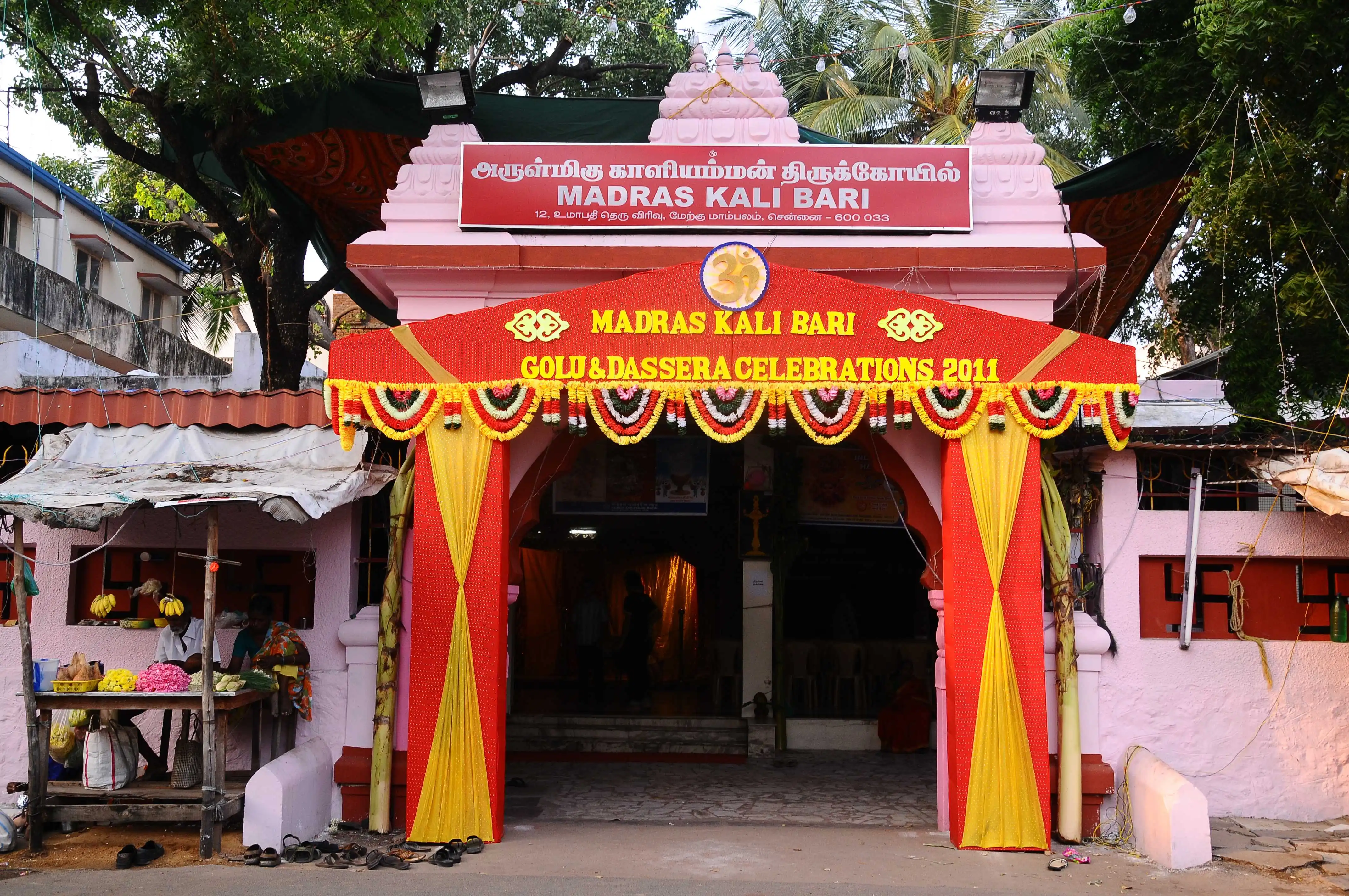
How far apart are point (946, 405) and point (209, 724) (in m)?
4.96

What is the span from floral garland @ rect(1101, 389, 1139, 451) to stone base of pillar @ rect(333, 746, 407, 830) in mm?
5022

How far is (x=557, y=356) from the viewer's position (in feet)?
24.0

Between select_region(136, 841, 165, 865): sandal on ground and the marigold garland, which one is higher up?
the marigold garland

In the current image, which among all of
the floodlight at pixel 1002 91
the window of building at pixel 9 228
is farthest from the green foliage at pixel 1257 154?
the window of building at pixel 9 228

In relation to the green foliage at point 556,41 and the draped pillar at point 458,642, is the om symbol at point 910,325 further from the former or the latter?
the green foliage at point 556,41

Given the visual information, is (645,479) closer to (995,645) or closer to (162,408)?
(995,645)

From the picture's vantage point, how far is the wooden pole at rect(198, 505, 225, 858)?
6.78 metres

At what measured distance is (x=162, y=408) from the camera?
332 inches

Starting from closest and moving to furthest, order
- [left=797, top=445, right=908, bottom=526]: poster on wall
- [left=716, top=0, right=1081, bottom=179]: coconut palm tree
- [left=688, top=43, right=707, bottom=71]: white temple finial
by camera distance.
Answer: [left=688, top=43, right=707, bottom=71]: white temple finial < [left=797, top=445, right=908, bottom=526]: poster on wall < [left=716, top=0, right=1081, bottom=179]: coconut palm tree

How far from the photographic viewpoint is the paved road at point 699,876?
6246 millimetres

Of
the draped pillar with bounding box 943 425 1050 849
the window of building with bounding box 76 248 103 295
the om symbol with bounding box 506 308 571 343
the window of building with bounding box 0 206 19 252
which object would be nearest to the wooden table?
the om symbol with bounding box 506 308 571 343

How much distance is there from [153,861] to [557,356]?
391cm

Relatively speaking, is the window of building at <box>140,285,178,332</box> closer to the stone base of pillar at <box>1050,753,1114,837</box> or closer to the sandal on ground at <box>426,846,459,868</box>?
the sandal on ground at <box>426,846,459,868</box>

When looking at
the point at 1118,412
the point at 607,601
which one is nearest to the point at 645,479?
the point at 1118,412
